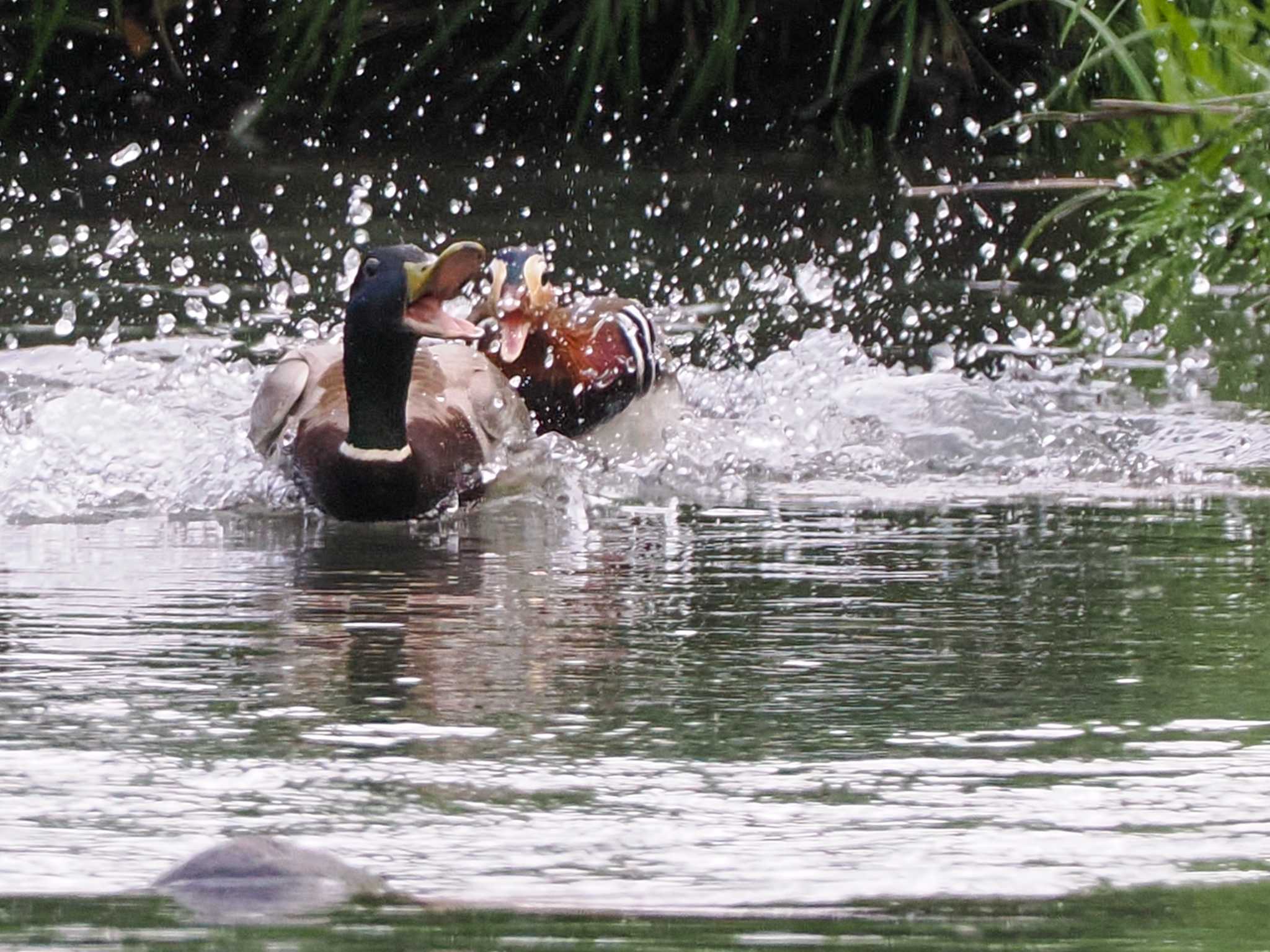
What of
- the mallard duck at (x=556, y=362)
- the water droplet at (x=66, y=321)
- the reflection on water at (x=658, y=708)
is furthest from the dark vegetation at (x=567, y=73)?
the reflection on water at (x=658, y=708)

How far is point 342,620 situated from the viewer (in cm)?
368

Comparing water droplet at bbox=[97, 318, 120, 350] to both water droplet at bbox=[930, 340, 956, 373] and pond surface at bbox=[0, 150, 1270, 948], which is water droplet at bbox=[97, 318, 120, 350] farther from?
Answer: water droplet at bbox=[930, 340, 956, 373]

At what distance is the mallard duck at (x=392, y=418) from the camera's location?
4863 mm

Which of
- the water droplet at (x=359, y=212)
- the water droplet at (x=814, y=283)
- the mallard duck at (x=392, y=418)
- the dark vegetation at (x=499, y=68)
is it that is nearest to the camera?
the mallard duck at (x=392, y=418)

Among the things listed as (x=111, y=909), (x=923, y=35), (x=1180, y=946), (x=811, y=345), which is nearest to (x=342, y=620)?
(x=111, y=909)

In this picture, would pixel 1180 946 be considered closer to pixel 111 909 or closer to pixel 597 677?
pixel 111 909

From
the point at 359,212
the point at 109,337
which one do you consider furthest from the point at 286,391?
the point at 359,212

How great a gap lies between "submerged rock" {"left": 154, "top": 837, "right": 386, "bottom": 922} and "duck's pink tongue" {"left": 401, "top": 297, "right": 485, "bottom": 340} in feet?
8.39

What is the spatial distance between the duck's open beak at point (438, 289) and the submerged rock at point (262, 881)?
2.58 m

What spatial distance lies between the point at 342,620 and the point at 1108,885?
156 centimetres

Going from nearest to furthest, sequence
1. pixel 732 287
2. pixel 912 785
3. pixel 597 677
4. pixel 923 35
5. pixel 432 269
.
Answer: pixel 912 785 → pixel 597 677 → pixel 432 269 → pixel 732 287 → pixel 923 35

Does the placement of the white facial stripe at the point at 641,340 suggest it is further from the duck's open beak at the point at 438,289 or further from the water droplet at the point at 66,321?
the water droplet at the point at 66,321

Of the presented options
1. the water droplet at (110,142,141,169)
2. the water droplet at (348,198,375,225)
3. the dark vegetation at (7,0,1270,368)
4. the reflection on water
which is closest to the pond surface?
the reflection on water

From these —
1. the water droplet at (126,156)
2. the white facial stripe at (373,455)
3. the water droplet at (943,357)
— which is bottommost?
the white facial stripe at (373,455)
